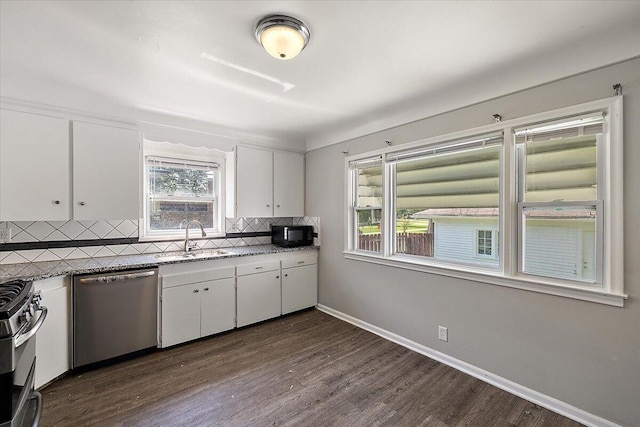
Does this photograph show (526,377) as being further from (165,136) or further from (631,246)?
(165,136)

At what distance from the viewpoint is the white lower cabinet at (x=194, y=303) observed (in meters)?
2.81

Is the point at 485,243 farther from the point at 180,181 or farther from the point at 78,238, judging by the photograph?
the point at 78,238

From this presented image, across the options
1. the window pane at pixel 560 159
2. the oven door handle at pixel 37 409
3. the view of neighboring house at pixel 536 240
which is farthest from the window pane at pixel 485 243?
the oven door handle at pixel 37 409

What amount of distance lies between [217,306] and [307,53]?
8.65ft

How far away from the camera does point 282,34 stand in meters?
1.59

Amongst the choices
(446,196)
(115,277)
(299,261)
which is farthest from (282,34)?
(299,261)

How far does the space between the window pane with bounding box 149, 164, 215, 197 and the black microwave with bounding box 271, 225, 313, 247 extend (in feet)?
3.42

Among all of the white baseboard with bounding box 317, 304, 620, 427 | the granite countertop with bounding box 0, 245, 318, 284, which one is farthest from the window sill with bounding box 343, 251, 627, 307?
the granite countertop with bounding box 0, 245, 318, 284

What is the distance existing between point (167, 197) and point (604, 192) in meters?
4.05

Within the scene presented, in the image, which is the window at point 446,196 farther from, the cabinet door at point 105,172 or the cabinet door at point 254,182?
the cabinet door at point 105,172

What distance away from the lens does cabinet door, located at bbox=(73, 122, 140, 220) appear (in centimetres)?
258

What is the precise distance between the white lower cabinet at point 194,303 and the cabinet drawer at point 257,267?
113mm

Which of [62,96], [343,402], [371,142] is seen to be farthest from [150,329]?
[371,142]

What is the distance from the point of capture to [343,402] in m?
2.06
